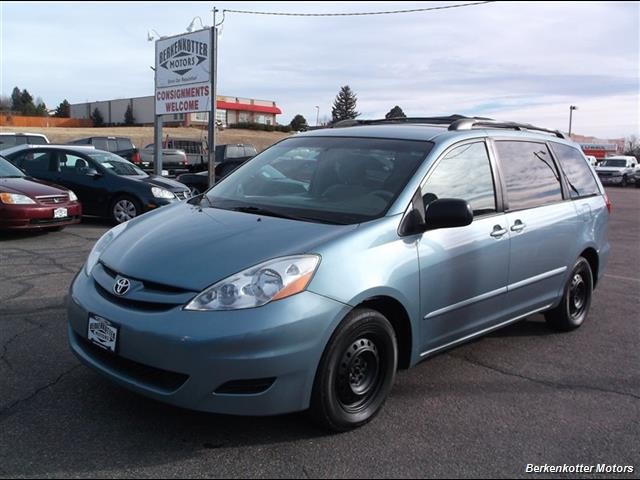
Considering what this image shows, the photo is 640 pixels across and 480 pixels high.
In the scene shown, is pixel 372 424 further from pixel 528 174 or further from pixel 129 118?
pixel 129 118

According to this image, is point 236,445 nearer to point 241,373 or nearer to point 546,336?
point 241,373

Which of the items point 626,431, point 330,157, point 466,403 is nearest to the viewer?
point 626,431

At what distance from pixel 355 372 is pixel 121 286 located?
1342mm

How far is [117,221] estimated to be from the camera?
10.8 metres

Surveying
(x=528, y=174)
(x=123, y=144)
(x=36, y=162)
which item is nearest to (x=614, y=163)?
(x=123, y=144)

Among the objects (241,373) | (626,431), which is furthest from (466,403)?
(241,373)

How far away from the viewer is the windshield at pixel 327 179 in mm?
3730

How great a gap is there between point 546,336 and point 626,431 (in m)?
1.83

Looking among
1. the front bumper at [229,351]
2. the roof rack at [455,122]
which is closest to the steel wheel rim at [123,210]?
the roof rack at [455,122]

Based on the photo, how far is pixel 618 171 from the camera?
3644cm

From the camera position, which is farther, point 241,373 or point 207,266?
point 207,266

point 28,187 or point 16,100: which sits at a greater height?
point 16,100

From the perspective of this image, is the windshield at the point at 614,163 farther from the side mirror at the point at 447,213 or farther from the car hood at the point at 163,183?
the side mirror at the point at 447,213

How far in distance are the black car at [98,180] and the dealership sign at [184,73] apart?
168 inches
